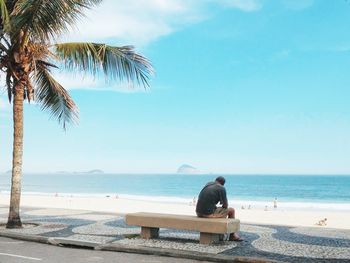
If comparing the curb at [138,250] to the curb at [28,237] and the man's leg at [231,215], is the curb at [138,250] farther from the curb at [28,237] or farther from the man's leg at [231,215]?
the man's leg at [231,215]

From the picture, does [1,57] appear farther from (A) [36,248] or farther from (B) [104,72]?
(A) [36,248]

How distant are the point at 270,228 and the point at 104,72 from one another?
20.2 ft

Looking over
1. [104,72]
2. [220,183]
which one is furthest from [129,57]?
[220,183]

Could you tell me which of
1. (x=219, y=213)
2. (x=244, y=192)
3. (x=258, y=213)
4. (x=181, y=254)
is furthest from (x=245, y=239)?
(x=244, y=192)

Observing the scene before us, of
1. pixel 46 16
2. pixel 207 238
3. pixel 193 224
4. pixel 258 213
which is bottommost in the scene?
pixel 258 213

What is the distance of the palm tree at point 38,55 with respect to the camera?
10.6 meters

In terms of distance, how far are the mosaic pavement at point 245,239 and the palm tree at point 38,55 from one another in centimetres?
159

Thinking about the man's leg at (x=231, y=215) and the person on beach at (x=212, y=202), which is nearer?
the person on beach at (x=212, y=202)

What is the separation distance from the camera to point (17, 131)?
40.2ft

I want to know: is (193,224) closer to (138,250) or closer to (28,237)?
(138,250)

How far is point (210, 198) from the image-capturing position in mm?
9930

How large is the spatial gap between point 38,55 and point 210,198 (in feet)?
19.3

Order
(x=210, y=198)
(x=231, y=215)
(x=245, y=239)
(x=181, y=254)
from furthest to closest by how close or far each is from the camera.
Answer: (x=245, y=239), (x=231, y=215), (x=210, y=198), (x=181, y=254)

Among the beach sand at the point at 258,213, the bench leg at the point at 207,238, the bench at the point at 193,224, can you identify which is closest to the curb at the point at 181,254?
the bench at the point at 193,224
